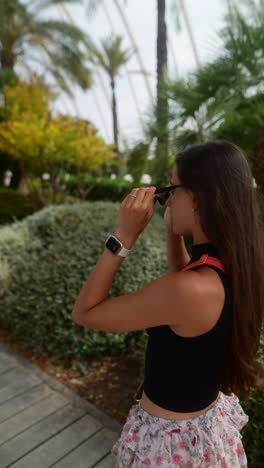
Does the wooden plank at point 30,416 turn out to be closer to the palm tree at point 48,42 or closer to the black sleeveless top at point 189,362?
the black sleeveless top at point 189,362

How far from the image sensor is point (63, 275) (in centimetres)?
353

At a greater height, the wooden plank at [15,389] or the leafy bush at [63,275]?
the leafy bush at [63,275]

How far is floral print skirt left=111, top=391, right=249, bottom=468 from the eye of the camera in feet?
3.58

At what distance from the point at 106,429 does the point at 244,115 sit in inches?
138

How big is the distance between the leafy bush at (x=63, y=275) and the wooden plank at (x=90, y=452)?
89cm

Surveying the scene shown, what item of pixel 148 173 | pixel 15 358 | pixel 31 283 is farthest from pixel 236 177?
pixel 148 173

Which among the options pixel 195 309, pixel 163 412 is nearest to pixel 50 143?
pixel 163 412

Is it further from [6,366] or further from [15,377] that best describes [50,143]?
[15,377]

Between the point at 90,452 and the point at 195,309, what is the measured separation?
1751mm

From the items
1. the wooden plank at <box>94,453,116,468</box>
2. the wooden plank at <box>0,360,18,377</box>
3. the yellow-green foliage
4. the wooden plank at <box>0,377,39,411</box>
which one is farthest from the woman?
the yellow-green foliage

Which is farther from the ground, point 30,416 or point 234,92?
point 234,92

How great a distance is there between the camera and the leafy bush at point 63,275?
3.24 m

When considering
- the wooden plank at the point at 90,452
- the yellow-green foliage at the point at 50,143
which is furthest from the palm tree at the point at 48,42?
the wooden plank at the point at 90,452

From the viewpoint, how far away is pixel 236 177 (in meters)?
0.97
